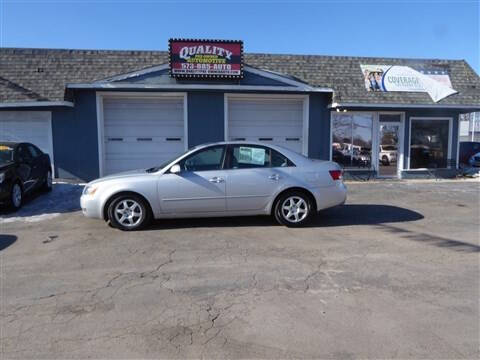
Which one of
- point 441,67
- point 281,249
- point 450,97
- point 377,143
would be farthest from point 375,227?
point 441,67

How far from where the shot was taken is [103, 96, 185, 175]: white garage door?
13.2 m

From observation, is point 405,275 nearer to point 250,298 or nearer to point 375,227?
point 250,298

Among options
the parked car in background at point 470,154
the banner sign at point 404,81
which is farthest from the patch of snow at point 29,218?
the parked car in background at point 470,154

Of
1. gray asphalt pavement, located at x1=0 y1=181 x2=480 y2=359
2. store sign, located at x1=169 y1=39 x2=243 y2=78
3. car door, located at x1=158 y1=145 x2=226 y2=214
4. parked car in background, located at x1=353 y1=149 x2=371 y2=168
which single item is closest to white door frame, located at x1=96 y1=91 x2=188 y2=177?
store sign, located at x1=169 y1=39 x2=243 y2=78

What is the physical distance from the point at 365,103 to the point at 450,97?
3487 mm

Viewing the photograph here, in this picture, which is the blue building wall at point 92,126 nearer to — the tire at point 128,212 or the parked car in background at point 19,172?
the parked car in background at point 19,172

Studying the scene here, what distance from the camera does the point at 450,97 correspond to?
45.0 feet

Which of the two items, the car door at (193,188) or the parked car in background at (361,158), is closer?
the car door at (193,188)

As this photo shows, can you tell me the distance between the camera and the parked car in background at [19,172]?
7.89m

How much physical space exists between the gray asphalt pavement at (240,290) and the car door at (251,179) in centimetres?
48

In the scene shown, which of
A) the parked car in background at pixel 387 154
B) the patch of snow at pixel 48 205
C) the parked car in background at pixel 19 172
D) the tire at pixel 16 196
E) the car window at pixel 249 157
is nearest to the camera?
the car window at pixel 249 157

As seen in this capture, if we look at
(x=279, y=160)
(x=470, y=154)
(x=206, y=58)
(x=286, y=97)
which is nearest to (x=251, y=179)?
(x=279, y=160)

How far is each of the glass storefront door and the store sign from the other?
594 cm

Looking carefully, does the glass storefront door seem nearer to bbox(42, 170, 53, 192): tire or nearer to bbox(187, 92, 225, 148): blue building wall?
bbox(187, 92, 225, 148): blue building wall
